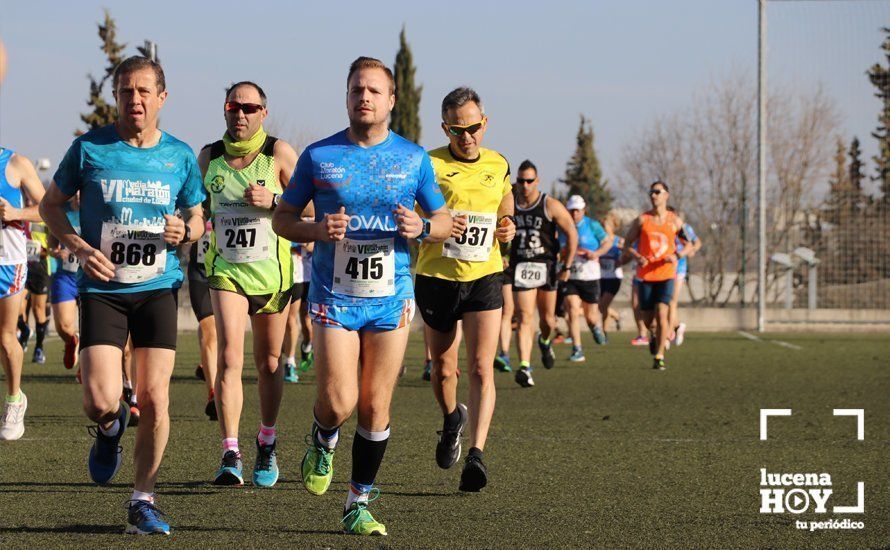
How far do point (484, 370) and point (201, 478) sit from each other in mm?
1723

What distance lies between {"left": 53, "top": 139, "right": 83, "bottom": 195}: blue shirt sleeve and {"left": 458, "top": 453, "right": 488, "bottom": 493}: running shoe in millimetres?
2520

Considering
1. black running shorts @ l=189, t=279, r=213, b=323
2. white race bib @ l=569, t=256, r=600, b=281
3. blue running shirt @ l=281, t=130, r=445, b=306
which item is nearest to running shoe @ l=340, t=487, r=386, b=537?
blue running shirt @ l=281, t=130, r=445, b=306

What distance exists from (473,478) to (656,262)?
1027 cm

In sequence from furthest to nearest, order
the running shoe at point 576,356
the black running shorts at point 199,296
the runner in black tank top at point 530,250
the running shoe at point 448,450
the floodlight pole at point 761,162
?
the floodlight pole at point 761,162
the running shoe at point 576,356
the runner in black tank top at point 530,250
the black running shorts at point 199,296
the running shoe at point 448,450

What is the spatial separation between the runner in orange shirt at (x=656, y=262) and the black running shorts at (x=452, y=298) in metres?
9.16

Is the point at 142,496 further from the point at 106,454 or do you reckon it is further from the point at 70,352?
the point at 70,352

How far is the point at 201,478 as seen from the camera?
7.89 metres

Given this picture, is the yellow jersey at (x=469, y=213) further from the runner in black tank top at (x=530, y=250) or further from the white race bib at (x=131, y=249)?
the runner in black tank top at (x=530, y=250)

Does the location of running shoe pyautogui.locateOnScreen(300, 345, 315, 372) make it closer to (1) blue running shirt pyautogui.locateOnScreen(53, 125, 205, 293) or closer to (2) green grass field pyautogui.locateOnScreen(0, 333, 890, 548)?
(2) green grass field pyautogui.locateOnScreen(0, 333, 890, 548)

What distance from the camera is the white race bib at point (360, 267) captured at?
616 cm

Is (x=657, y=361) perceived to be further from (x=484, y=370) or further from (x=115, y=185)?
(x=115, y=185)

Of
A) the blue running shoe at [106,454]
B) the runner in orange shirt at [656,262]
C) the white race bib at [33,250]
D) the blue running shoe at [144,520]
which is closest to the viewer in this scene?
the blue running shoe at [144,520]

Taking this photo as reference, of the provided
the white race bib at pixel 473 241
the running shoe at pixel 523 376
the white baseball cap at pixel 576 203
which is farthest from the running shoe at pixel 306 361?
the white race bib at pixel 473 241

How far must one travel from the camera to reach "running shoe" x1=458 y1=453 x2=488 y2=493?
24.2 feet
